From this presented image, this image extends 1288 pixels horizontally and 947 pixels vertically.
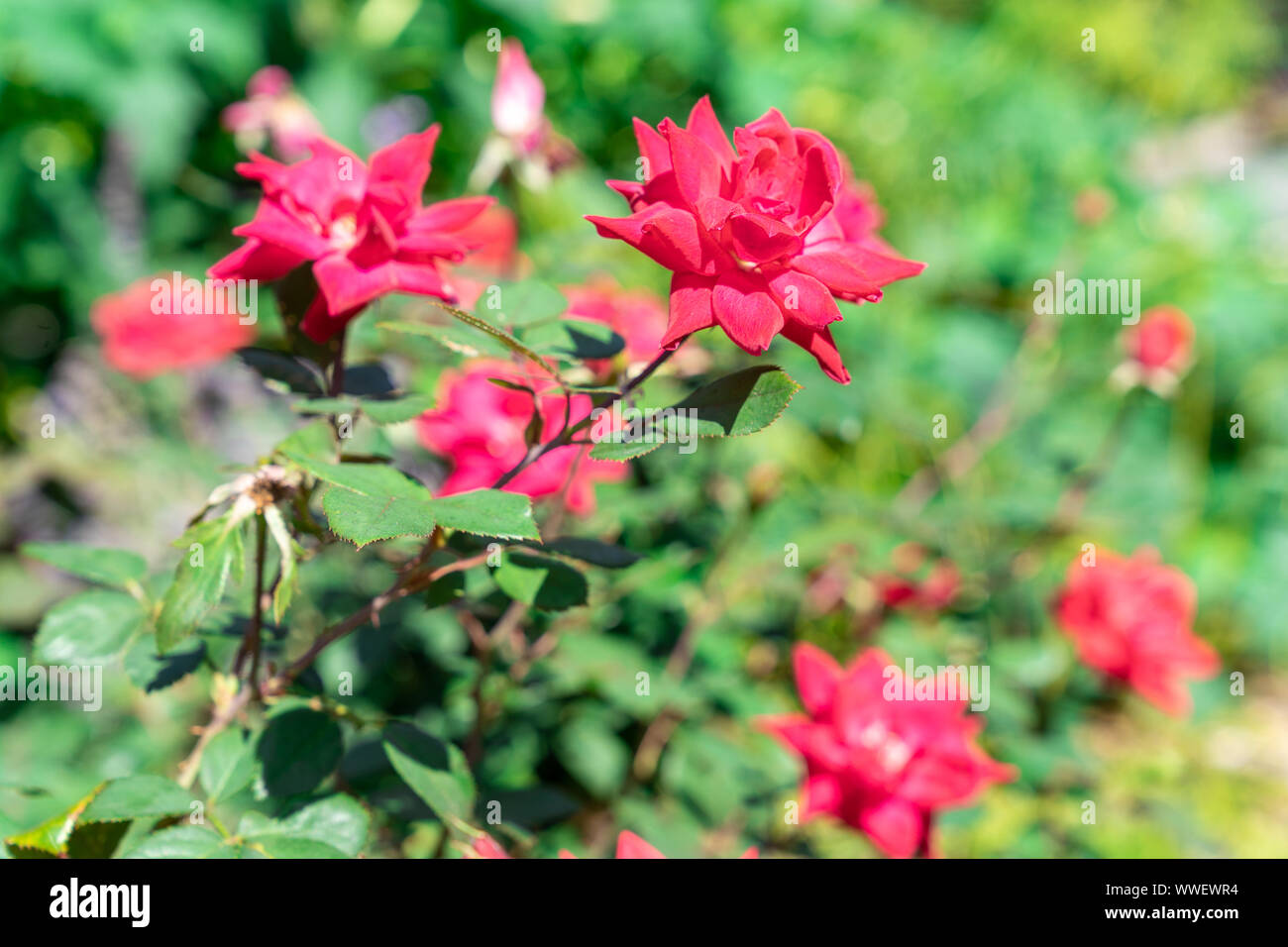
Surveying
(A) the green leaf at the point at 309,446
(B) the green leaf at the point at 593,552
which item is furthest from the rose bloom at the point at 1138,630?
(A) the green leaf at the point at 309,446

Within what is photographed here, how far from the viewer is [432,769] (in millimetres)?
464

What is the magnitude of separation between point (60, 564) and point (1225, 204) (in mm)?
3303

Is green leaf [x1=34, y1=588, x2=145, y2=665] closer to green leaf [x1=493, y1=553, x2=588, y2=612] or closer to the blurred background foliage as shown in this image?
the blurred background foliage

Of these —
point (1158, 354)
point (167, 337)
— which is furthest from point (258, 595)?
point (1158, 354)

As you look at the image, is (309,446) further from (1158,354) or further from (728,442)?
(1158,354)

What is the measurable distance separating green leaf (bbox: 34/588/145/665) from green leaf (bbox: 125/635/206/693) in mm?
12

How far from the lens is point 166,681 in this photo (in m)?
0.47

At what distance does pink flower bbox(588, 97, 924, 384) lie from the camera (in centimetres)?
36

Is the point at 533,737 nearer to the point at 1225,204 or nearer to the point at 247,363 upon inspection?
the point at 247,363

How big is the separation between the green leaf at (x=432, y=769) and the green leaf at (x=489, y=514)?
5.6 inches

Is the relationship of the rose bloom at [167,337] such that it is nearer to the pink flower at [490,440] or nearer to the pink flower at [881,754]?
the pink flower at [490,440]

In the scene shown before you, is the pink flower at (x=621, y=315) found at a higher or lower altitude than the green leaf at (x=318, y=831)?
higher

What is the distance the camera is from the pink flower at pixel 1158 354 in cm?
101

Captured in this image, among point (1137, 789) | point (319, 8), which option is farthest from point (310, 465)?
point (319, 8)
